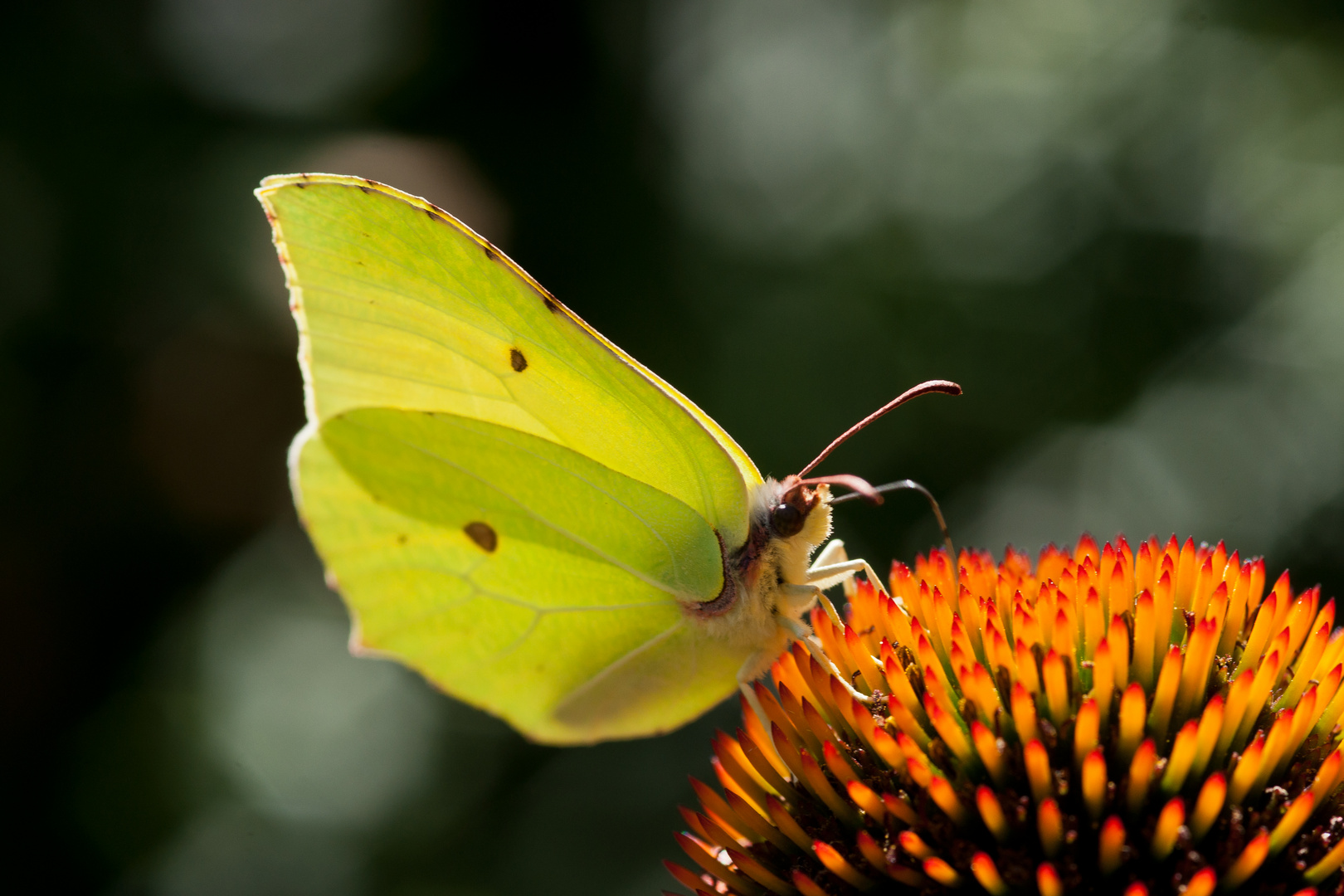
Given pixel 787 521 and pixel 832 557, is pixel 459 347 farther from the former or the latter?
pixel 832 557

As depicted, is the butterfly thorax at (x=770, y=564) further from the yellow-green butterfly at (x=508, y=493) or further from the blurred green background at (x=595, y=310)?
the blurred green background at (x=595, y=310)

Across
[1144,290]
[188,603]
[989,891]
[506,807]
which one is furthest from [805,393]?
[989,891]

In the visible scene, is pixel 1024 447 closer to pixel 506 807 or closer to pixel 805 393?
pixel 805 393

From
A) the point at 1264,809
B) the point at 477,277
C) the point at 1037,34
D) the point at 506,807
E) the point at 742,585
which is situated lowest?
the point at 506,807

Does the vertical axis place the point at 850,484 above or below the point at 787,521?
above

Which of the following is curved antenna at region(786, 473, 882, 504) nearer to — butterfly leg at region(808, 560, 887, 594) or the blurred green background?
butterfly leg at region(808, 560, 887, 594)

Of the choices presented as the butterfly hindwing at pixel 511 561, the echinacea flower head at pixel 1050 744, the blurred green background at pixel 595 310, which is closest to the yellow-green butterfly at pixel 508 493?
the butterfly hindwing at pixel 511 561

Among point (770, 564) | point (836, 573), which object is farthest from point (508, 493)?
point (836, 573)
